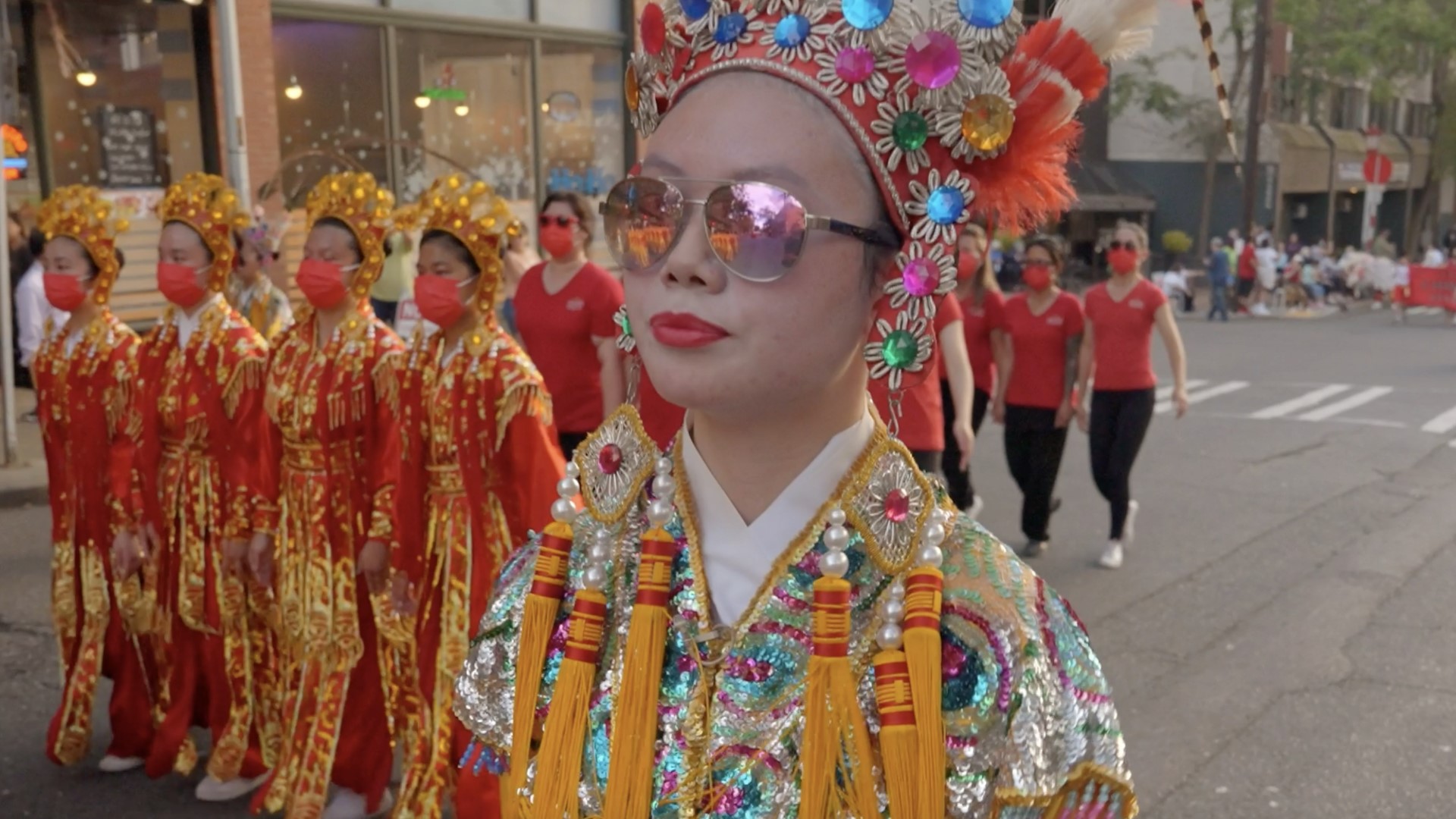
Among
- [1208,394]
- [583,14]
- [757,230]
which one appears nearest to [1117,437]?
[757,230]

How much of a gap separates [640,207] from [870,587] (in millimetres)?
546

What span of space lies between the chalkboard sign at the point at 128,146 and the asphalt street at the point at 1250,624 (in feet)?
16.8

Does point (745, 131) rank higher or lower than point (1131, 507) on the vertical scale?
higher

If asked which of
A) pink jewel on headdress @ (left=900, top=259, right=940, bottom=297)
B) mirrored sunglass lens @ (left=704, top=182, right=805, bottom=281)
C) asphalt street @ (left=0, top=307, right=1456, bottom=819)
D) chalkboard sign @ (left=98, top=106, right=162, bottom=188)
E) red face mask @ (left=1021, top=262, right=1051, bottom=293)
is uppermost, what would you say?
chalkboard sign @ (left=98, top=106, right=162, bottom=188)

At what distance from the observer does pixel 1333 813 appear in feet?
14.8

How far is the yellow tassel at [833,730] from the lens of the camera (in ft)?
5.36

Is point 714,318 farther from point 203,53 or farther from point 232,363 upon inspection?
point 203,53

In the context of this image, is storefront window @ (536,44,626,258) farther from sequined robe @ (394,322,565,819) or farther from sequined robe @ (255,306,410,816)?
sequined robe @ (394,322,565,819)

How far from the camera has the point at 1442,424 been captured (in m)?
12.7

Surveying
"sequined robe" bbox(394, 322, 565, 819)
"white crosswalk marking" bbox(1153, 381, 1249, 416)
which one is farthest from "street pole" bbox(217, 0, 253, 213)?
"white crosswalk marking" bbox(1153, 381, 1249, 416)

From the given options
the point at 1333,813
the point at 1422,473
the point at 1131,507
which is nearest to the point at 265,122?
the point at 1131,507

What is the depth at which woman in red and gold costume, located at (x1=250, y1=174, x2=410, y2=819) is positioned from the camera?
4.26 m

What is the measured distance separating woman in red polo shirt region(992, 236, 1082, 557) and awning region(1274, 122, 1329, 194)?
32.7m

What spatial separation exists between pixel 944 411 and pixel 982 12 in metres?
5.99
